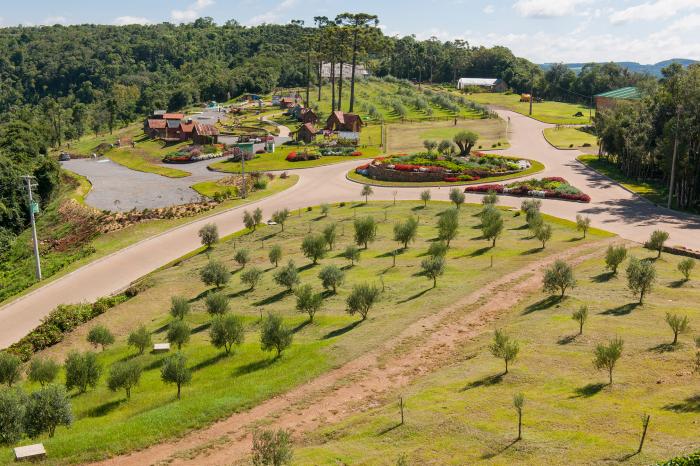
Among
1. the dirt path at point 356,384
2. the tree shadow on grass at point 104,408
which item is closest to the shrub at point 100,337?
the tree shadow on grass at point 104,408

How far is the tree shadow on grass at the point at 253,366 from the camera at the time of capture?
93.8 ft

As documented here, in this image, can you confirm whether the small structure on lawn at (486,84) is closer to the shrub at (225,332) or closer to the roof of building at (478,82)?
the roof of building at (478,82)

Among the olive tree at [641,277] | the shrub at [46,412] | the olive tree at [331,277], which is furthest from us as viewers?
the olive tree at [331,277]

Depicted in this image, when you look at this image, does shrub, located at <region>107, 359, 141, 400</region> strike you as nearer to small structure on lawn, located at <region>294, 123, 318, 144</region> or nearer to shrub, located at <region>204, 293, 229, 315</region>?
shrub, located at <region>204, 293, 229, 315</region>

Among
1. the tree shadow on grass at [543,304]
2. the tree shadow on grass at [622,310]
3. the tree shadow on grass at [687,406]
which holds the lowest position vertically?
the tree shadow on grass at [543,304]

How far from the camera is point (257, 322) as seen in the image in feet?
114

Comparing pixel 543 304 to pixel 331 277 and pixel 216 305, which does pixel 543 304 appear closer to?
pixel 331 277

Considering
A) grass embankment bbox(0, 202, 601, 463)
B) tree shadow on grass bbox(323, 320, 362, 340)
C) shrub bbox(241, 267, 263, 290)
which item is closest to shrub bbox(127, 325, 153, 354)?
grass embankment bbox(0, 202, 601, 463)

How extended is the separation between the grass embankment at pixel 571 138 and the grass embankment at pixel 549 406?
63.4 metres

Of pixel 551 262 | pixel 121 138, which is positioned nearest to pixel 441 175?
pixel 551 262

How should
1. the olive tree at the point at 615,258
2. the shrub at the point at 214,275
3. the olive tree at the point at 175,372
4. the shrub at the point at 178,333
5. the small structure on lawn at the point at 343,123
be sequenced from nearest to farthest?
the olive tree at the point at 175,372 < the shrub at the point at 178,333 < the olive tree at the point at 615,258 < the shrub at the point at 214,275 < the small structure on lawn at the point at 343,123

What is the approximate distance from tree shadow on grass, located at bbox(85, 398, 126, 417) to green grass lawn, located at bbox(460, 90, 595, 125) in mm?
104671

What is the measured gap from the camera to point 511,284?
Result: 3659 centimetres

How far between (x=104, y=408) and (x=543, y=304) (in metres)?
22.0
